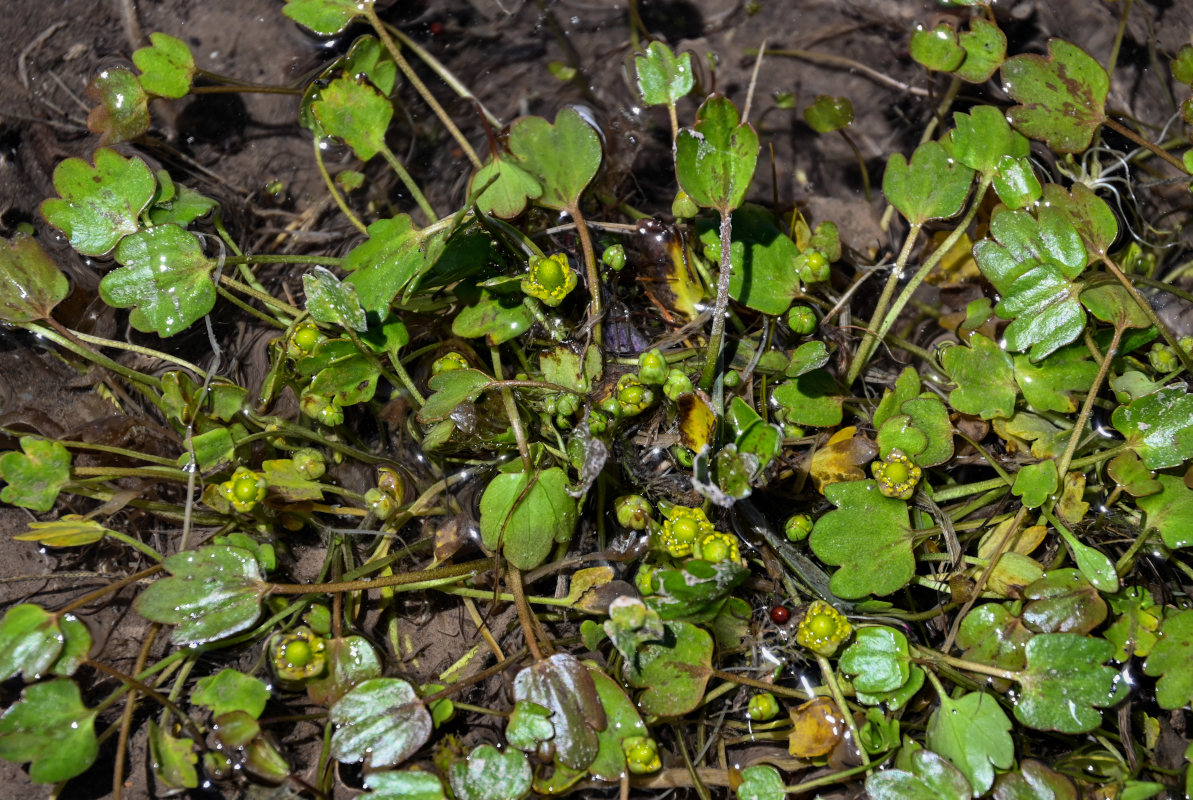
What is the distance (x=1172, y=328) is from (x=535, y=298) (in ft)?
6.45

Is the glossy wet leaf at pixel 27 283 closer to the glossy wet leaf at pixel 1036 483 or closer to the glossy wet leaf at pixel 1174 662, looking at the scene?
the glossy wet leaf at pixel 1036 483

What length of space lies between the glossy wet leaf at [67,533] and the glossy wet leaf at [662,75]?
1.87m

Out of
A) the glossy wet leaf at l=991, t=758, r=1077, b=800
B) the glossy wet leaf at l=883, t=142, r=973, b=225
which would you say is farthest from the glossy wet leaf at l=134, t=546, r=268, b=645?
the glossy wet leaf at l=883, t=142, r=973, b=225

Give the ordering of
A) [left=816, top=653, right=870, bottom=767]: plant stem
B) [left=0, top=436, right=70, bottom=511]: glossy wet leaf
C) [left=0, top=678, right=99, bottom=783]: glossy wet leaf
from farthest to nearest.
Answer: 1. [left=0, top=436, right=70, bottom=511]: glossy wet leaf
2. [left=816, top=653, right=870, bottom=767]: plant stem
3. [left=0, top=678, right=99, bottom=783]: glossy wet leaf

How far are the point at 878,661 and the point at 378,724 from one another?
1.20 meters

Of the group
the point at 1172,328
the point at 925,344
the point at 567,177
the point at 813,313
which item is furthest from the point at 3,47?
the point at 1172,328

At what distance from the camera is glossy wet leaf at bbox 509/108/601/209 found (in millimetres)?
2232

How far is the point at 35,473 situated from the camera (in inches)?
83.0

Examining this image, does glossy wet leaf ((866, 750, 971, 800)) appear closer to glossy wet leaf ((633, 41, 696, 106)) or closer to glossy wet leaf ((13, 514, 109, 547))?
glossy wet leaf ((633, 41, 696, 106))

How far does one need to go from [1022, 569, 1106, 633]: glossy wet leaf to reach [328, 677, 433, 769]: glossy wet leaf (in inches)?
58.7

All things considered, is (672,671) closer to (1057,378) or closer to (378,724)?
(378,724)

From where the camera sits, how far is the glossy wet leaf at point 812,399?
2.23 m

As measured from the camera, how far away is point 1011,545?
2191 millimetres

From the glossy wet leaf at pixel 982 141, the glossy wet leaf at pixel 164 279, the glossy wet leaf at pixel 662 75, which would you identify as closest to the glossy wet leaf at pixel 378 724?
the glossy wet leaf at pixel 164 279
